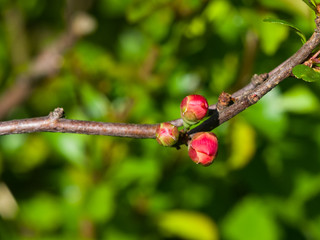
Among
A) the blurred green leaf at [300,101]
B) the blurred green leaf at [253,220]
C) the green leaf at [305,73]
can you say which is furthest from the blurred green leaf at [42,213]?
the green leaf at [305,73]

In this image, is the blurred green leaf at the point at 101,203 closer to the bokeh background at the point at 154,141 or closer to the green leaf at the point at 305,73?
the bokeh background at the point at 154,141

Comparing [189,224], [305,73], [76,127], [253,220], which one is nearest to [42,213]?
[189,224]

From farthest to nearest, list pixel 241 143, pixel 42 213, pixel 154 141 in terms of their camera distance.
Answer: pixel 42 213 → pixel 154 141 → pixel 241 143

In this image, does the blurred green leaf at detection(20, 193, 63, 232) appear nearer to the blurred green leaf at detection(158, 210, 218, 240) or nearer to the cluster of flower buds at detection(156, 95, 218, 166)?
the blurred green leaf at detection(158, 210, 218, 240)

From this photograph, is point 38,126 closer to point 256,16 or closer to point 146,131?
point 146,131

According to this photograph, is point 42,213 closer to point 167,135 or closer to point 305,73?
point 167,135

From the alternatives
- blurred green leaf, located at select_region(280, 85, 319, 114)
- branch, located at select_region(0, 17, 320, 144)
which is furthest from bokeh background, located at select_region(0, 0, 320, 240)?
branch, located at select_region(0, 17, 320, 144)

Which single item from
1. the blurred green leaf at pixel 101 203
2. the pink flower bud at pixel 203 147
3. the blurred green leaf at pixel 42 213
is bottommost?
the pink flower bud at pixel 203 147
